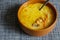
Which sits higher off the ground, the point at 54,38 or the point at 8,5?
the point at 8,5

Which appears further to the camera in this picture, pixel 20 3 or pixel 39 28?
pixel 20 3

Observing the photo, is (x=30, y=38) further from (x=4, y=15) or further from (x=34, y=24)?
(x=4, y=15)

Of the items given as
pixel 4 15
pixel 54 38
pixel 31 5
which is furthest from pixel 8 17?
pixel 54 38
